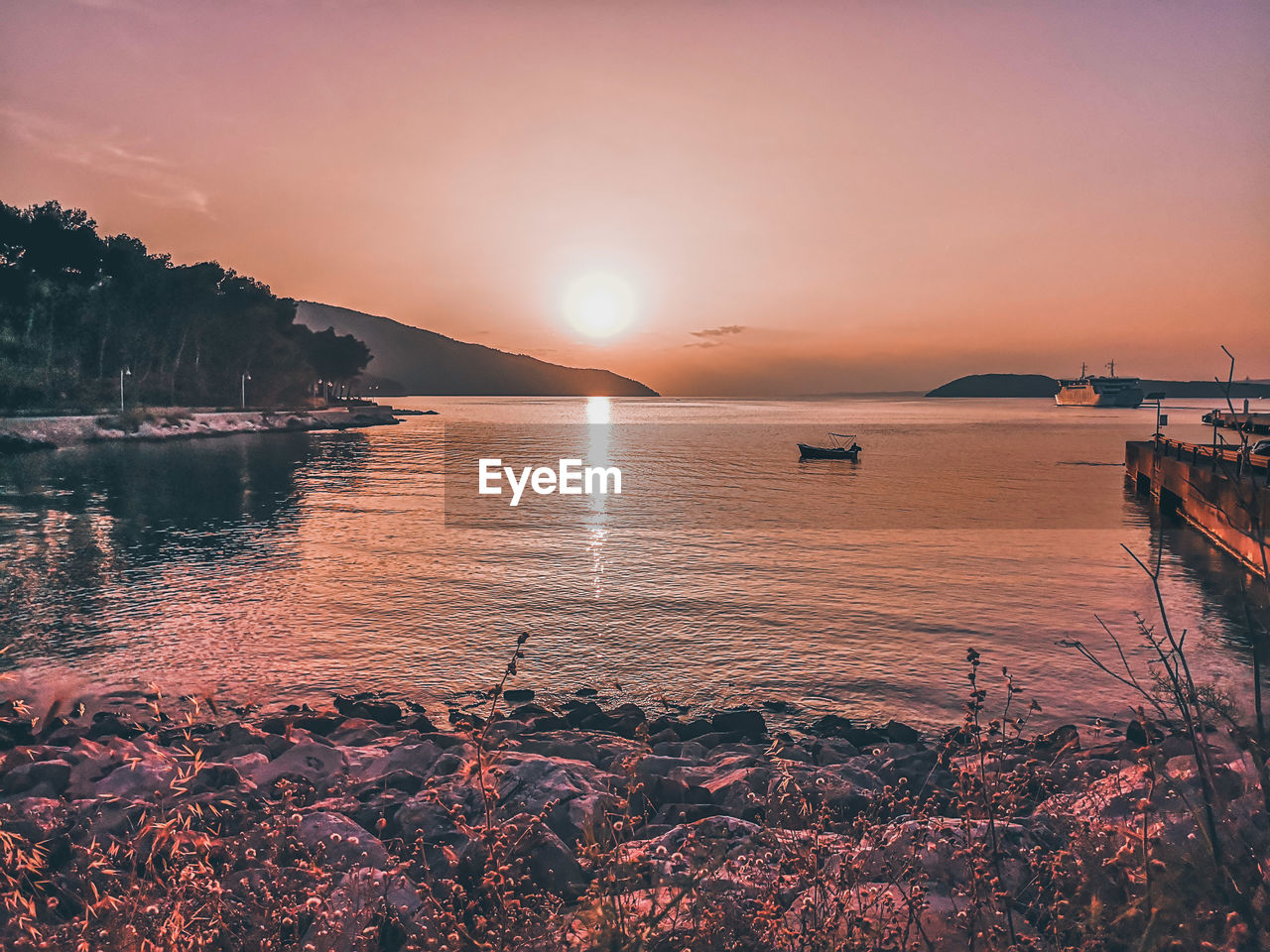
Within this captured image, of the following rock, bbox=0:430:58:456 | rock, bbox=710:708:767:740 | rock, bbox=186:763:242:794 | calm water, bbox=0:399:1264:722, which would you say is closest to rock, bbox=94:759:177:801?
rock, bbox=186:763:242:794

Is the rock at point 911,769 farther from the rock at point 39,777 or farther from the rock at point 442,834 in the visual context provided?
the rock at point 39,777

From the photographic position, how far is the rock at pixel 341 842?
6914mm

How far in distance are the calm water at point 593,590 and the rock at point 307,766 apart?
13.9ft

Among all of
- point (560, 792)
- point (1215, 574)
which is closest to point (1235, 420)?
point (560, 792)

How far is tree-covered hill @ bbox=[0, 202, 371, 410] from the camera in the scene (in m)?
83.1

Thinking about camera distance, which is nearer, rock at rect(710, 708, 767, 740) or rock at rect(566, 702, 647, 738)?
rock at rect(710, 708, 767, 740)

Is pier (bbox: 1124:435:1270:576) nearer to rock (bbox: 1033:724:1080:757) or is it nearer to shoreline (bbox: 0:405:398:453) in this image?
rock (bbox: 1033:724:1080:757)

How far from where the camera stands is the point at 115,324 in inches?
3730

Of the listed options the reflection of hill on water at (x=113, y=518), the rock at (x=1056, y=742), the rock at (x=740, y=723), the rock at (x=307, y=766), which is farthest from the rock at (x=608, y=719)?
the reflection of hill on water at (x=113, y=518)

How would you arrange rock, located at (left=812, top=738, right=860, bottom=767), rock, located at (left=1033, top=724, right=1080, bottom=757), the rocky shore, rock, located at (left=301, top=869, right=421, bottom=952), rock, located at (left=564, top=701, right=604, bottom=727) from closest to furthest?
the rocky shore
rock, located at (left=301, top=869, right=421, bottom=952)
rock, located at (left=1033, top=724, right=1080, bottom=757)
rock, located at (left=812, top=738, right=860, bottom=767)
rock, located at (left=564, top=701, right=604, bottom=727)

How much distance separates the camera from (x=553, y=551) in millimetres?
29734

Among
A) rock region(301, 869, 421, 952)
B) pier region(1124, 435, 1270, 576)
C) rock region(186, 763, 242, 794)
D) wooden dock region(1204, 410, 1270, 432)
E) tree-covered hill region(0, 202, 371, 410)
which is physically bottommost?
rock region(186, 763, 242, 794)

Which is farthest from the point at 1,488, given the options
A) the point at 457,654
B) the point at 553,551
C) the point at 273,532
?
the point at 457,654

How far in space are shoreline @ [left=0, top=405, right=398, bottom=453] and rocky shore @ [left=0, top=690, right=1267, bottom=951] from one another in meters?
74.9
